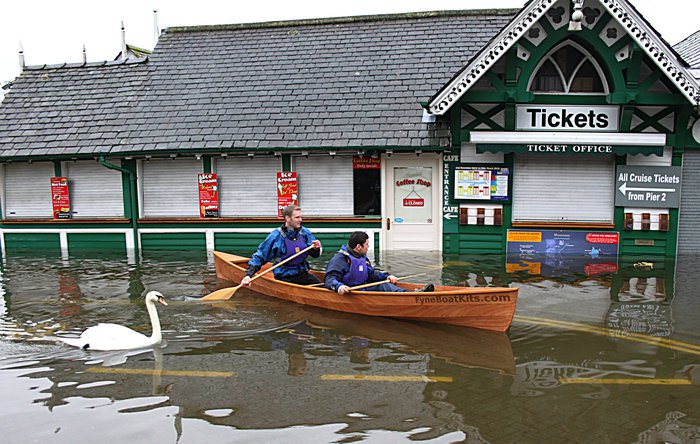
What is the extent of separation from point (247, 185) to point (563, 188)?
811cm

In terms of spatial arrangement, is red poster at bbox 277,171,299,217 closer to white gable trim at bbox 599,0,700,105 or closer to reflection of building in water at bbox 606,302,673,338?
white gable trim at bbox 599,0,700,105

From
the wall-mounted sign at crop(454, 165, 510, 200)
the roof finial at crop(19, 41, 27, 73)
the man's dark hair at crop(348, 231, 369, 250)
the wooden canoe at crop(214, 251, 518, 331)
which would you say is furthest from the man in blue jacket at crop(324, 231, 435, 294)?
the roof finial at crop(19, 41, 27, 73)

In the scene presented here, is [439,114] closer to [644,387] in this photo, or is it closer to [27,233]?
[644,387]

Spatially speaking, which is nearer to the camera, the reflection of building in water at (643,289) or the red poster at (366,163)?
the reflection of building in water at (643,289)

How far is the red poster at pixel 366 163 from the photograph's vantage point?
1491 cm

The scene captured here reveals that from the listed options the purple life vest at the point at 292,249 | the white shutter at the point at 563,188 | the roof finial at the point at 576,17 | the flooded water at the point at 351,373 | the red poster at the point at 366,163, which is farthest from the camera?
the red poster at the point at 366,163

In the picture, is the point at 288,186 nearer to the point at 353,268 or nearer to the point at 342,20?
the point at 342,20

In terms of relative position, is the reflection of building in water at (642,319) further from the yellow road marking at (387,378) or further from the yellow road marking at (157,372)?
the yellow road marking at (157,372)

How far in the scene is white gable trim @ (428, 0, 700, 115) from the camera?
12422 millimetres

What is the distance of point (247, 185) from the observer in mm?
15539

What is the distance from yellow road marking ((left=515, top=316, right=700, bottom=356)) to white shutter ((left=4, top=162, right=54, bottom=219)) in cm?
1378

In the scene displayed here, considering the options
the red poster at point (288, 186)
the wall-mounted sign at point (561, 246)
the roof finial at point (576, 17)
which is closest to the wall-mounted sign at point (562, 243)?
the wall-mounted sign at point (561, 246)

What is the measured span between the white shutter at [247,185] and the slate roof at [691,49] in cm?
1201

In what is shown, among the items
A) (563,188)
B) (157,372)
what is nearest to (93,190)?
(157,372)
